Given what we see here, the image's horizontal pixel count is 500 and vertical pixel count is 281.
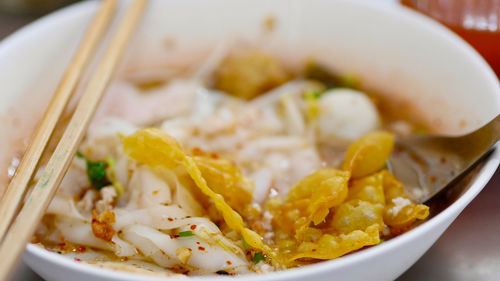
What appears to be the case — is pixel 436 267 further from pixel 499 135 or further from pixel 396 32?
pixel 396 32

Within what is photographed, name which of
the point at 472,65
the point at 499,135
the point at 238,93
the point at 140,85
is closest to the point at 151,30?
the point at 140,85

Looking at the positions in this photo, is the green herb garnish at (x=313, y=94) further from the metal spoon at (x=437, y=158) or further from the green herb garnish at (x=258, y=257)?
the green herb garnish at (x=258, y=257)

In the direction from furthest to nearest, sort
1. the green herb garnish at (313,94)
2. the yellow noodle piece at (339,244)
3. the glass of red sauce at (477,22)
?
the green herb garnish at (313,94), the glass of red sauce at (477,22), the yellow noodle piece at (339,244)

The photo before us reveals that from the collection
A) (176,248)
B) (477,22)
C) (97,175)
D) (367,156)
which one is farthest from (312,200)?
(477,22)

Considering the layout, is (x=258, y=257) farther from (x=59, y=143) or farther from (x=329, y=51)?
(x=329, y=51)

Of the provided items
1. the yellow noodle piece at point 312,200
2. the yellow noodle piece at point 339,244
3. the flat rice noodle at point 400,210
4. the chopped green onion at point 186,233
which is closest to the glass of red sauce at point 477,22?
the flat rice noodle at point 400,210
